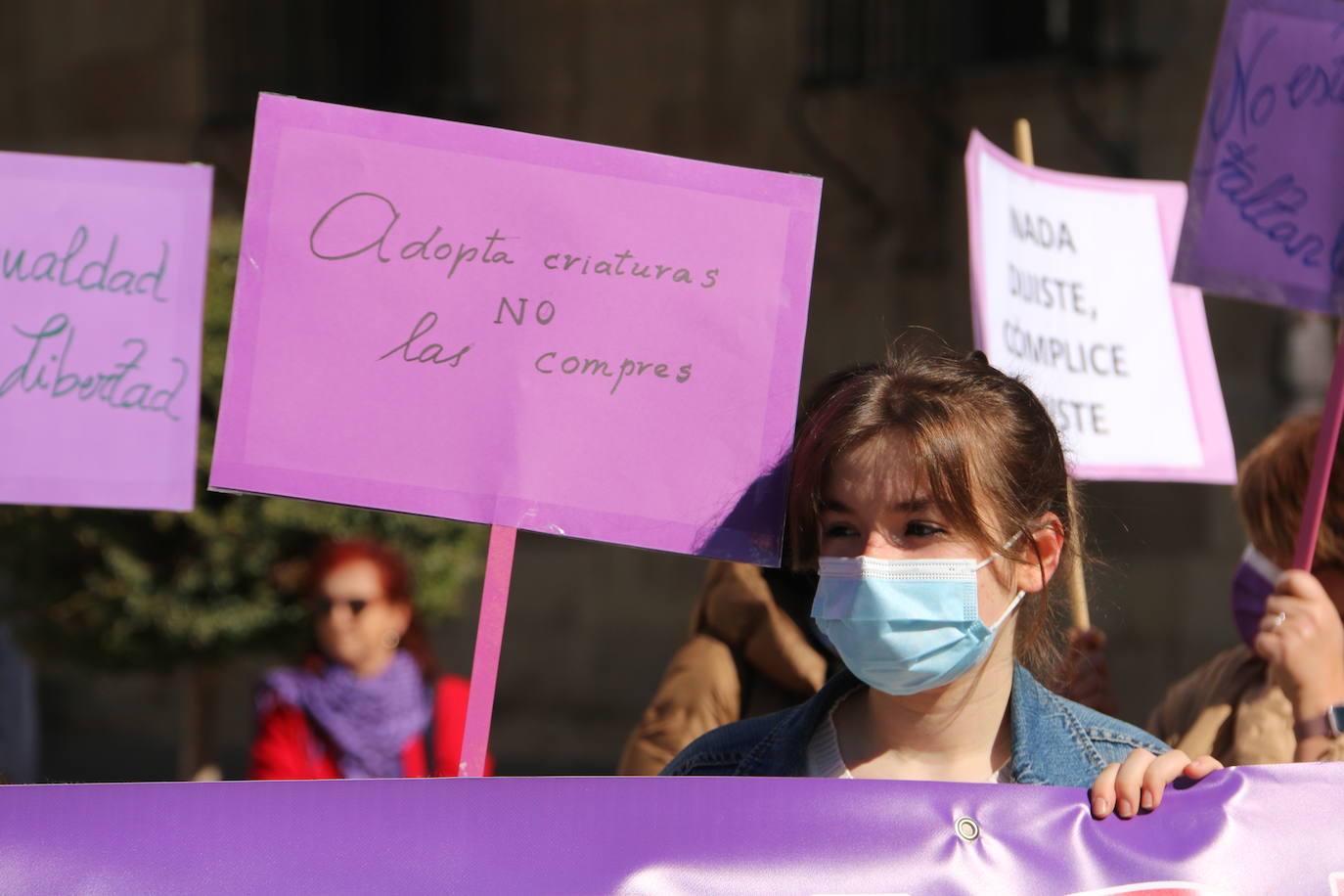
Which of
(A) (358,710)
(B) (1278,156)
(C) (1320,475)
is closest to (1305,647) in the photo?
(C) (1320,475)

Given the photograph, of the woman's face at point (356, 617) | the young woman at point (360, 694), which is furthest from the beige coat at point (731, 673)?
the woman's face at point (356, 617)

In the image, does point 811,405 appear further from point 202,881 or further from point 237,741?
point 237,741

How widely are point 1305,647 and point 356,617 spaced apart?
106 inches

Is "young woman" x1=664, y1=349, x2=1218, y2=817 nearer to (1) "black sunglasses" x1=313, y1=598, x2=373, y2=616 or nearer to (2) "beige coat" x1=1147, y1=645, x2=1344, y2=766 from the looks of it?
(2) "beige coat" x1=1147, y1=645, x2=1344, y2=766

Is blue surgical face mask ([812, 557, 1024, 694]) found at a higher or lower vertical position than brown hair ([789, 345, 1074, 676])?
lower

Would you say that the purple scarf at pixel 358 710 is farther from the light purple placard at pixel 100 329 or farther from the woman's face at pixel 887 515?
the woman's face at pixel 887 515

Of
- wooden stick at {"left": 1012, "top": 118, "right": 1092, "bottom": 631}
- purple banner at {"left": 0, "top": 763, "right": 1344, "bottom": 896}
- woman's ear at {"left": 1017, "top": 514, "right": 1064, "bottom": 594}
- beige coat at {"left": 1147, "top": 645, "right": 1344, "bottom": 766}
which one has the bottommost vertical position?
purple banner at {"left": 0, "top": 763, "right": 1344, "bottom": 896}

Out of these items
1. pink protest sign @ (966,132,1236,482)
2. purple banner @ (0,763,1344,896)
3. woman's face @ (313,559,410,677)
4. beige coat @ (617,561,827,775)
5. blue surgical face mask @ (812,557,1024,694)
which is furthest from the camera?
woman's face @ (313,559,410,677)

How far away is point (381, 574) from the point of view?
4246 millimetres

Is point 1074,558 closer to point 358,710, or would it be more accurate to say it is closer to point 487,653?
point 487,653

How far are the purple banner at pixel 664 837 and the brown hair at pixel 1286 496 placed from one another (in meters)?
0.60

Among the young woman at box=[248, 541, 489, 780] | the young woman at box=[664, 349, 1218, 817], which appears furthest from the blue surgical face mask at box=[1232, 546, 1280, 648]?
the young woman at box=[248, 541, 489, 780]

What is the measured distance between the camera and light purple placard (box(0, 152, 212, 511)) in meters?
2.31

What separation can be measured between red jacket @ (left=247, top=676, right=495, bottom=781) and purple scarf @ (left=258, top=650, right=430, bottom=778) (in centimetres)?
3
